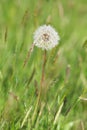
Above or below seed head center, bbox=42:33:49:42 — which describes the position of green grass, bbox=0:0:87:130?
below

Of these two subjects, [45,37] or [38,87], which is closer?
[45,37]

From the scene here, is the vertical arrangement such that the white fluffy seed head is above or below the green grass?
above

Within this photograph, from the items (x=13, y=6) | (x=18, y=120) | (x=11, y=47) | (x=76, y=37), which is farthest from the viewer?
(x=13, y=6)

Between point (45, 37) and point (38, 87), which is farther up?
point (45, 37)

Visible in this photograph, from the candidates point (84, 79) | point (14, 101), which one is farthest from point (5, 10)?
point (14, 101)

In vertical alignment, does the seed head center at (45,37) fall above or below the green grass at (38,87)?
above

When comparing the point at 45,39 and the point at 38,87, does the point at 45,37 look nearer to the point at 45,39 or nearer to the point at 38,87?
the point at 45,39

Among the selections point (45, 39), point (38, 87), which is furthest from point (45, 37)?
point (38, 87)

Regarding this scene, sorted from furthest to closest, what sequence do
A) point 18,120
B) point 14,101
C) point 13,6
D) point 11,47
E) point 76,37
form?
1. point 13,6
2. point 76,37
3. point 11,47
4. point 18,120
5. point 14,101

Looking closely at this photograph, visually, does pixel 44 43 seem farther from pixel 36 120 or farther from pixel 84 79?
pixel 84 79

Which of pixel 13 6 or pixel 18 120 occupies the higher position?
pixel 13 6

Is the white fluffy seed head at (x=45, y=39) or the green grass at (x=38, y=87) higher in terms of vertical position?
the white fluffy seed head at (x=45, y=39)
